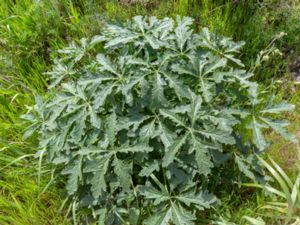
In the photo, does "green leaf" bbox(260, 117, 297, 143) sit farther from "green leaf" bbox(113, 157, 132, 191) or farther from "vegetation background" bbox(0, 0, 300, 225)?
"green leaf" bbox(113, 157, 132, 191)

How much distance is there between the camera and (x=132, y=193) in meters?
2.11

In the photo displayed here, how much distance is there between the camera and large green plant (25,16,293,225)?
1.91 meters

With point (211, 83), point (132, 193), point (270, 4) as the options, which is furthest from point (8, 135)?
point (270, 4)

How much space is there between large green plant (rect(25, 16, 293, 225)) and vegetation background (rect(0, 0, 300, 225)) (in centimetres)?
30

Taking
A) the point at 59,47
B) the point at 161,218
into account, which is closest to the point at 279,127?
the point at 161,218

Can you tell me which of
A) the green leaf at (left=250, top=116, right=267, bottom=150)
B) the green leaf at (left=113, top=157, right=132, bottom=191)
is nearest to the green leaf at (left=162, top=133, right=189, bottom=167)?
the green leaf at (left=113, top=157, right=132, bottom=191)

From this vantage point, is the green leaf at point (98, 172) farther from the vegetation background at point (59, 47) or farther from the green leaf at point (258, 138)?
the green leaf at point (258, 138)

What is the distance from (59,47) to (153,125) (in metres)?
1.36

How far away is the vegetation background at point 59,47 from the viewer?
93.1 inches

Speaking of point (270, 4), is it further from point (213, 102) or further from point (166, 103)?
point (166, 103)

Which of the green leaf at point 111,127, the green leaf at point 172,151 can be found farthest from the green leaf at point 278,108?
the green leaf at point 111,127

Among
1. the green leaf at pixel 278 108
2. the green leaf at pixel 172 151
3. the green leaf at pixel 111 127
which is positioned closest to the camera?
the green leaf at pixel 172 151

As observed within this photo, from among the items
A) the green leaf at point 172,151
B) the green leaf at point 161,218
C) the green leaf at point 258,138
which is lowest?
the green leaf at point 161,218

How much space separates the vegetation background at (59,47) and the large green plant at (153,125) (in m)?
0.30
